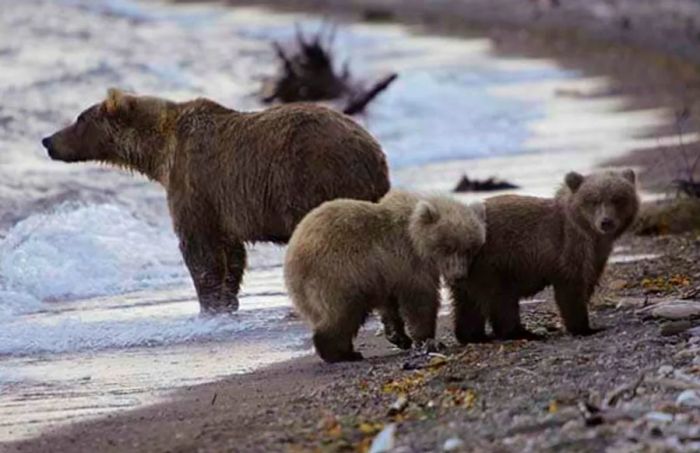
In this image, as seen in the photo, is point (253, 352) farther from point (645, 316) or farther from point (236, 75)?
point (236, 75)

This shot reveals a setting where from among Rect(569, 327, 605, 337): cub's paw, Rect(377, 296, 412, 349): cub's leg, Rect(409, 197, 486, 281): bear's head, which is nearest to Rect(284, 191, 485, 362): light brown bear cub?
Rect(409, 197, 486, 281): bear's head

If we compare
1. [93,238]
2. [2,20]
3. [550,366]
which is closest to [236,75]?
[2,20]

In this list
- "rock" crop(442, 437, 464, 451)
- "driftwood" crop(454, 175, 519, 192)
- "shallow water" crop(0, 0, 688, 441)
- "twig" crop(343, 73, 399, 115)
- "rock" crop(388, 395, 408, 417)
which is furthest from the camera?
"twig" crop(343, 73, 399, 115)

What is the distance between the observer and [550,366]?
30.8 ft

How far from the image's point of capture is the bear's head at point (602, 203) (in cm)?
1051

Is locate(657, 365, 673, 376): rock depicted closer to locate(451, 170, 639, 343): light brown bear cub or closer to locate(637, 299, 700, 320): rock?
locate(637, 299, 700, 320): rock

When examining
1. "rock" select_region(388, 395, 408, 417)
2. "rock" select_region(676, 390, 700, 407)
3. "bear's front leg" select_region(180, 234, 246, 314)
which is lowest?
"bear's front leg" select_region(180, 234, 246, 314)

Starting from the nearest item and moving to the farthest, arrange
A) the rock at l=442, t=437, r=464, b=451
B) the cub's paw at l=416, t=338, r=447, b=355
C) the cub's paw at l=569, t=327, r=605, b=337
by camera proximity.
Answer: the rock at l=442, t=437, r=464, b=451
the cub's paw at l=416, t=338, r=447, b=355
the cub's paw at l=569, t=327, r=605, b=337

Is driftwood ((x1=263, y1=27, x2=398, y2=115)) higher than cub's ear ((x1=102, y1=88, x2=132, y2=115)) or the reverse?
the reverse

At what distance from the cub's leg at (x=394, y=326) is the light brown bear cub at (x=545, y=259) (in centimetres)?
31

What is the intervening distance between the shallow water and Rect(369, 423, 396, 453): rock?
202 centimetres

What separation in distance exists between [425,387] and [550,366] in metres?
0.62

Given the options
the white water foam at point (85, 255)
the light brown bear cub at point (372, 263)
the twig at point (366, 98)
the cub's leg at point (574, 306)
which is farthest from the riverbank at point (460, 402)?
the twig at point (366, 98)

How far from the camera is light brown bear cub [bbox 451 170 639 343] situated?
1057 cm
